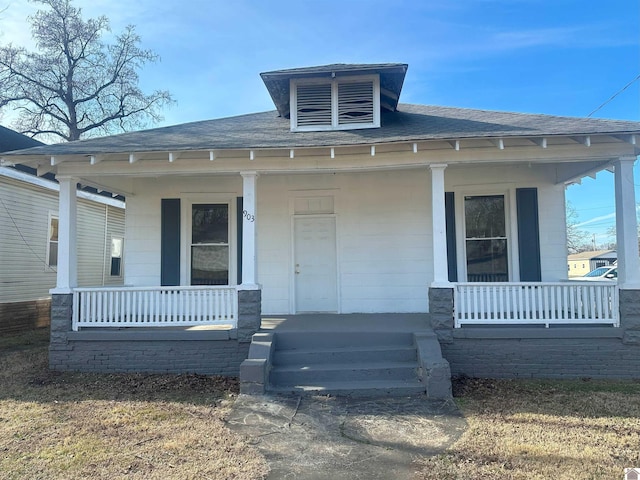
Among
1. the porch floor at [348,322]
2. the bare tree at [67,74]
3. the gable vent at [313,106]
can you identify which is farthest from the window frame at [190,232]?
the bare tree at [67,74]

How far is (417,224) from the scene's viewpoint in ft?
27.2

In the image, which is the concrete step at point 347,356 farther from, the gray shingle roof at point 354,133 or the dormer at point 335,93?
the dormer at point 335,93

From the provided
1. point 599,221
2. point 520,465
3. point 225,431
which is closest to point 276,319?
point 225,431

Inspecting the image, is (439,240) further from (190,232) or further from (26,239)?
(26,239)

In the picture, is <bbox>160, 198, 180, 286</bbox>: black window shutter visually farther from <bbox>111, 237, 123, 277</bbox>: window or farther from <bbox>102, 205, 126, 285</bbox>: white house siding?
<bbox>111, 237, 123, 277</bbox>: window

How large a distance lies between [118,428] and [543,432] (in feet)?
14.3

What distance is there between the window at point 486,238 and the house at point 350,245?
3 centimetres

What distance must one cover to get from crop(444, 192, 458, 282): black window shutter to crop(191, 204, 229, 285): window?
14.0 ft

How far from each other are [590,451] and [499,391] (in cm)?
183

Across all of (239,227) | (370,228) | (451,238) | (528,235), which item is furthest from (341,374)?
(528,235)

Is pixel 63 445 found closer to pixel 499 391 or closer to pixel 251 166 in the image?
pixel 251 166

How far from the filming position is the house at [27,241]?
10.3 metres

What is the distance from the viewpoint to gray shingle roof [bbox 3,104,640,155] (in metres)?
6.26

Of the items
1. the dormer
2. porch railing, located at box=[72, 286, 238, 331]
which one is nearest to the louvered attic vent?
the dormer
